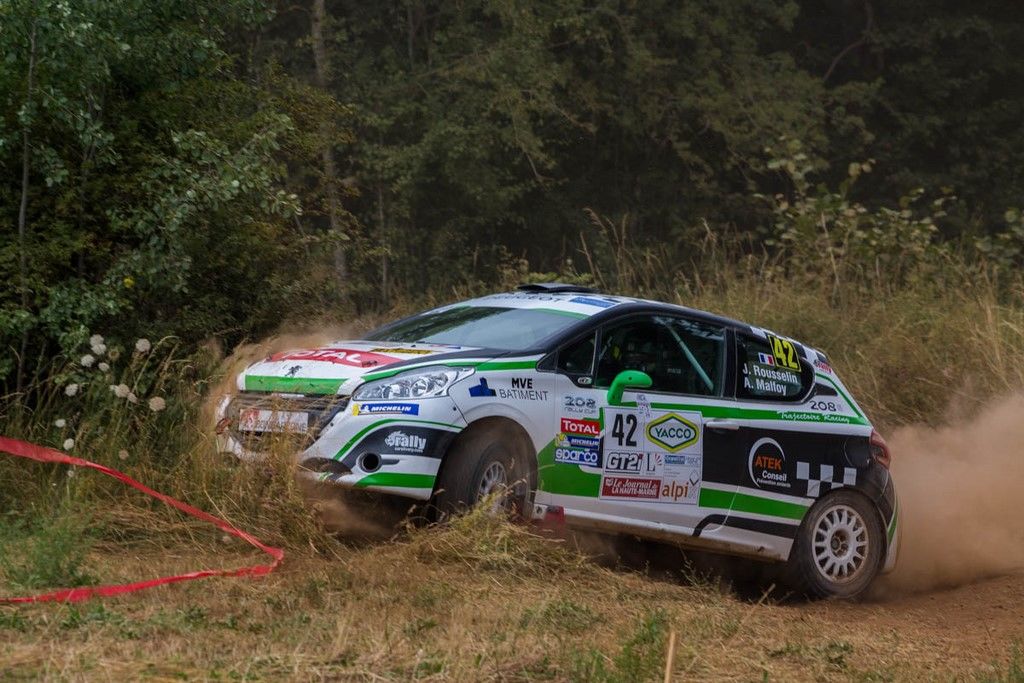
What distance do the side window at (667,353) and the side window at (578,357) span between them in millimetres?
64

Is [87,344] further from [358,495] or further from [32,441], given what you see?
[358,495]

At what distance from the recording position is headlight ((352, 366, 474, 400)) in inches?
323

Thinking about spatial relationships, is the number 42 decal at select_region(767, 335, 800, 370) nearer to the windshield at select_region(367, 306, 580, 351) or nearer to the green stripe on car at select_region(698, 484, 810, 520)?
the green stripe on car at select_region(698, 484, 810, 520)

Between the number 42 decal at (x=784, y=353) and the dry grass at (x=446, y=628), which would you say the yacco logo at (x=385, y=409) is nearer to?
the dry grass at (x=446, y=628)

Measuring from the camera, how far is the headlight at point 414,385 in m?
8.21

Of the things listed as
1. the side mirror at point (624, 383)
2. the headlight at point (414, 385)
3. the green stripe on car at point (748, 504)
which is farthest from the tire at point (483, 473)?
the green stripe on car at point (748, 504)

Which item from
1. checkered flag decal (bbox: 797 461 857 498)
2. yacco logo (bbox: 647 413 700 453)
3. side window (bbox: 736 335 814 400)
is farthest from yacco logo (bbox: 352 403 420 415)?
checkered flag decal (bbox: 797 461 857 498)

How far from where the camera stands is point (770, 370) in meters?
9.95

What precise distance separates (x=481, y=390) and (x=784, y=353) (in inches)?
107

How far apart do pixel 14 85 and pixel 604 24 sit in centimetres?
2098

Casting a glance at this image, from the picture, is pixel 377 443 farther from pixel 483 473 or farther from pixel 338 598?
pixel 338 598

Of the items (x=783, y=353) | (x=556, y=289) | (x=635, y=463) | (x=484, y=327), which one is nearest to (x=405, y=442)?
(x=484, y=327)

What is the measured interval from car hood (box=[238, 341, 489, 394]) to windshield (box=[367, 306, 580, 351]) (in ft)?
0.73

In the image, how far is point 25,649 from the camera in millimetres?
5570
